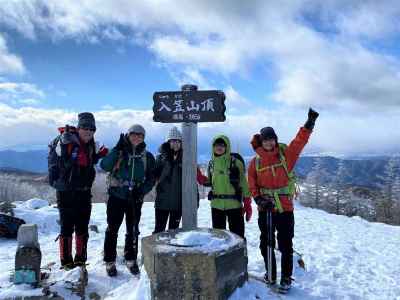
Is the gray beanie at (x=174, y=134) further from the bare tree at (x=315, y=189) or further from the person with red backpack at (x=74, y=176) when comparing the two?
the bare tree at (x=315, y=189)

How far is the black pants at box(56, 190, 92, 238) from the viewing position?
5887 mm

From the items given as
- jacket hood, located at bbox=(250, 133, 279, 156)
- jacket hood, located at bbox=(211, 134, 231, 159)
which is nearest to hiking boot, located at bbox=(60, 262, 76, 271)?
jacket hood, located at bbox=(211, 134, 231, 159)

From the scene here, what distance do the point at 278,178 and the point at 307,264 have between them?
3.33 metres

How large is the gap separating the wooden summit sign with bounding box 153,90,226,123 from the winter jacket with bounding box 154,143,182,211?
2.71 ft

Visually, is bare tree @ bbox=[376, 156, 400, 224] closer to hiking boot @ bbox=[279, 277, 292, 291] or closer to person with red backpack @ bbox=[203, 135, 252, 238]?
hiking boot @ bbox=[279, 277, 292, 291]

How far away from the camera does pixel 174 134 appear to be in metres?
6.55

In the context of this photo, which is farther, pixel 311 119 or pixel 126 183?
pixel 126 183

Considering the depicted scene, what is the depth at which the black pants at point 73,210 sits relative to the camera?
589 cm

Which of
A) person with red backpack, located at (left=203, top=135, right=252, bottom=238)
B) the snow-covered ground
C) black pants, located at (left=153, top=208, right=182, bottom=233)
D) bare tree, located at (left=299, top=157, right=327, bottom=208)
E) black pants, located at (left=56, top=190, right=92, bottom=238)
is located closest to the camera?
the snow-covered ground

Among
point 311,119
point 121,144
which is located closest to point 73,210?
point 121,144

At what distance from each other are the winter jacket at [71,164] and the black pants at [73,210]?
4.9 inches

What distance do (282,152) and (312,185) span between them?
176 ft

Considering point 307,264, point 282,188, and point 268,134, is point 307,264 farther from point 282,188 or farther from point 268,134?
point 268,134

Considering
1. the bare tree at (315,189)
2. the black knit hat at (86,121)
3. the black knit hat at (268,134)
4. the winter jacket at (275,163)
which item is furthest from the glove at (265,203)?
the bare tree at (315,189)
